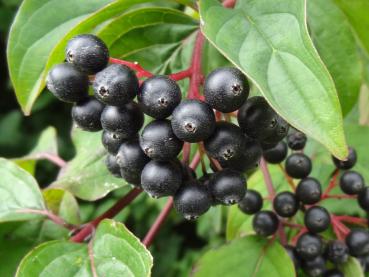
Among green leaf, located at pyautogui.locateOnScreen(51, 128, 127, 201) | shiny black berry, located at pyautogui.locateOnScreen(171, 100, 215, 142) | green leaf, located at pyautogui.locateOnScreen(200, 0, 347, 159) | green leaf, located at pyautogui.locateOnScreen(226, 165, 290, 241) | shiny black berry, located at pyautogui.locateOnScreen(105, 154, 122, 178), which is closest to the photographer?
green leaf, located at pyautogui.locateOnScreen(200, 0, 347, 159)

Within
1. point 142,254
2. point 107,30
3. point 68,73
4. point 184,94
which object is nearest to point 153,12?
point 107,30

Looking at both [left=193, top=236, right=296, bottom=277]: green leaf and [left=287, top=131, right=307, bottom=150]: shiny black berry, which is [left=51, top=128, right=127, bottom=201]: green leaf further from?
[left=287, top=131, right=307, bottom=150]: shiny black berry

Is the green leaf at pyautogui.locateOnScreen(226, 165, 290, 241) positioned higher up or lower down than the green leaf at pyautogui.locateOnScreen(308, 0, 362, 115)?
lower down

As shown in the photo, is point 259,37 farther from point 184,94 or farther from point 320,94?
point 184,94

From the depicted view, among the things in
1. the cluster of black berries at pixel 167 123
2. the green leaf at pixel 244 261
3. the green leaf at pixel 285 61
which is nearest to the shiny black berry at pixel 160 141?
the cluster of black berries at pixel 167 123

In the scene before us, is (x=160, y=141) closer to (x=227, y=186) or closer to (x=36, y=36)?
(x=227, y=186)

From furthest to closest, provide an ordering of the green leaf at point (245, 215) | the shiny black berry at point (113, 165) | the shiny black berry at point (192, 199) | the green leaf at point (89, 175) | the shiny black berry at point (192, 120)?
the green leaf at point (245, 215) → the green leaf at point (89, 175) → the shiny black berry at point (113, 165) → the shiny black berry at point (192, 199) → the shiny black berry at point (192, 120)

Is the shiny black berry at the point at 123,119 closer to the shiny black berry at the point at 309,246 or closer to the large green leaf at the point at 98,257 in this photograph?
the large green leaf at the point at 98,257

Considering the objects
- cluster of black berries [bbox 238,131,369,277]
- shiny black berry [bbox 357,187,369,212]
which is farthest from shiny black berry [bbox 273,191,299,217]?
shiny black berry [bbox 357,187,369,212]
